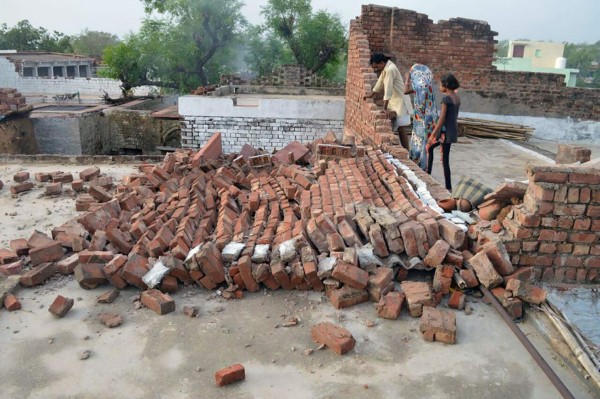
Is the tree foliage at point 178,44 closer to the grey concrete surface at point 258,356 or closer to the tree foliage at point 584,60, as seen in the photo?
the grey concrete surface at point 258,356

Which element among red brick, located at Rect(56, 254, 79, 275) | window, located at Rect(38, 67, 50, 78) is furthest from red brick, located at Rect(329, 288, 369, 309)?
window, located at Rect(38, 67, 50, 78)

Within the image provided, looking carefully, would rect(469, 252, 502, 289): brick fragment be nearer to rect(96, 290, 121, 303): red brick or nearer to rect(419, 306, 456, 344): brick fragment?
rect(419, 306, 456, 344): brick fragment

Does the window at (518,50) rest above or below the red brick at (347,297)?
above

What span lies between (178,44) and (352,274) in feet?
73.0

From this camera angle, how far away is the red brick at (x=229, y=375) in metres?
2.76

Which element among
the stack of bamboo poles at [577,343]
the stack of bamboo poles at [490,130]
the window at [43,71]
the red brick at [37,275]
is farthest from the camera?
the window at [43,71]

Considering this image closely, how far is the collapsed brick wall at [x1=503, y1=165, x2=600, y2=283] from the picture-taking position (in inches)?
135

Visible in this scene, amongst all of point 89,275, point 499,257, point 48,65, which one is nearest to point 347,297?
point 499,257

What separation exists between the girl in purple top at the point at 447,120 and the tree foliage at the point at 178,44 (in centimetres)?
1982

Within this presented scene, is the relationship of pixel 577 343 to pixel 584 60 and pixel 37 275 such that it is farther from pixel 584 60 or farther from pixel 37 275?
pixel 584 60

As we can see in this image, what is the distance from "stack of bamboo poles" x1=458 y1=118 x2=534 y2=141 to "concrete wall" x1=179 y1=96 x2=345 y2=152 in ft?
10.0

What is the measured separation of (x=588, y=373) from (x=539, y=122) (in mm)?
9317

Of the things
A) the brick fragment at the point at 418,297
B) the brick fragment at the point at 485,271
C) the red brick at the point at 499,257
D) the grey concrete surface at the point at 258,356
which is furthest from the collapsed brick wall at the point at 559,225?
the brick fragment at the point at 418,297

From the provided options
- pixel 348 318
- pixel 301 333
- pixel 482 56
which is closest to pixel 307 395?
pixel 301 333
